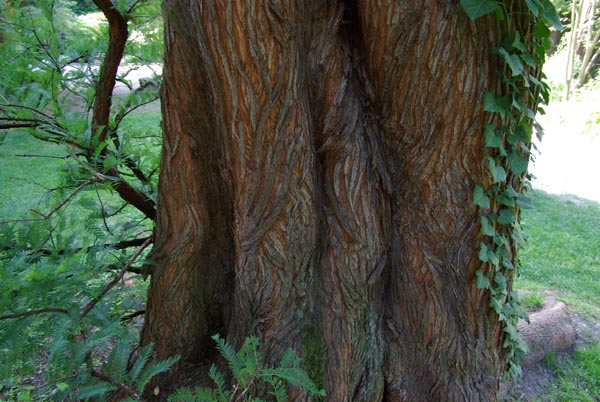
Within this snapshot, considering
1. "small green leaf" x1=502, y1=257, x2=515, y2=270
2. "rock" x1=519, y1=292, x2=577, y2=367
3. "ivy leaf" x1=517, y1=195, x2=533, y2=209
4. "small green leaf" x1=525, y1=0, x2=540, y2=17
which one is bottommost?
"rock" x1=519, y1=292, x2=577, y2=367

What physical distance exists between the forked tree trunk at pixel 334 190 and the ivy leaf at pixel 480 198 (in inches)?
1.6

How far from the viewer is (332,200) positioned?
6.90ft

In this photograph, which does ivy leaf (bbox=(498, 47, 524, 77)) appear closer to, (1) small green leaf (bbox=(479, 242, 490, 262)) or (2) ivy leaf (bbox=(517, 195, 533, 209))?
(2) ivy leaf (bbox=(517, 195, 533, 209))

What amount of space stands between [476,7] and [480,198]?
30.8 inches

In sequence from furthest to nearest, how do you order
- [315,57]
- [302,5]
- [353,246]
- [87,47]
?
[87,47], [353,246], [315,57], [302,5]

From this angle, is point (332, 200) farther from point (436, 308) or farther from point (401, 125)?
point (436, 308)

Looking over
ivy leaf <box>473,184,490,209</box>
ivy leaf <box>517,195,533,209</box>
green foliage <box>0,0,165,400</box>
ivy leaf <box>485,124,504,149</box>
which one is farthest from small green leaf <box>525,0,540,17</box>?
green foliage <box>0,0,165,400</box>

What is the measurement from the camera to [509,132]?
6.24ft

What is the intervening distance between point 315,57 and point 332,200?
64 centimetres

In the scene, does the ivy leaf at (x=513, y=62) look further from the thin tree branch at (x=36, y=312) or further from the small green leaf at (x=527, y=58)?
the thin tree branch at (x=36, y=312)

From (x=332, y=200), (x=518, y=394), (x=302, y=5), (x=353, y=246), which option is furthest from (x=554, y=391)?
(x=302, y=5)

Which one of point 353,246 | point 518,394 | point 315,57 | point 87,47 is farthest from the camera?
point 518,394

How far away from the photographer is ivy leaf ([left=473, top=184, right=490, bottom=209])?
1.97 m

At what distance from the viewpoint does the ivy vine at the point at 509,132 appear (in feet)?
5.63
